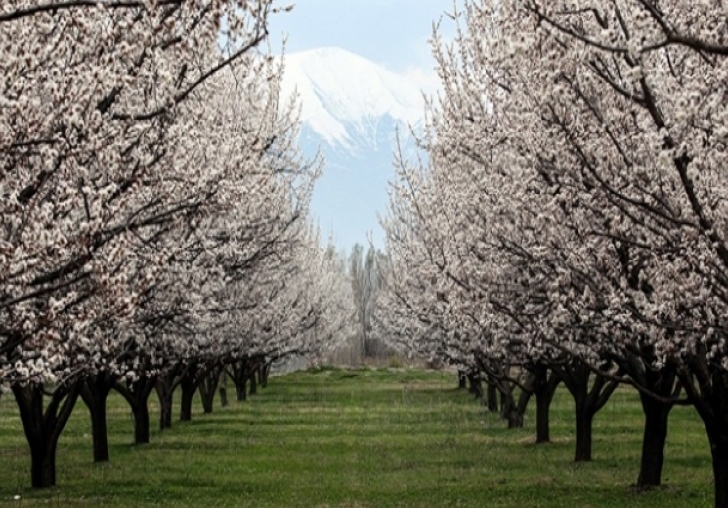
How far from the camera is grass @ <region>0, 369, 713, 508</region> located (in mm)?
23203

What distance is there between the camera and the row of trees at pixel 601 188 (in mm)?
10445

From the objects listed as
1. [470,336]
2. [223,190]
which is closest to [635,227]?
[223,190]

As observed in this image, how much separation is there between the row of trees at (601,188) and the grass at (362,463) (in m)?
2.91

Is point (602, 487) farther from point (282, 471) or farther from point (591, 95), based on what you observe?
point (591, 95)

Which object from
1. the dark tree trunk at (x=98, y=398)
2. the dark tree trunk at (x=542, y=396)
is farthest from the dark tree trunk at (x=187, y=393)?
the dark tree trunk at (x=542, y=396)

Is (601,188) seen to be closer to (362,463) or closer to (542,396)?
(362,463)

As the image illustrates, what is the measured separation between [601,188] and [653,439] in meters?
10.5

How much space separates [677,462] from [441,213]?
959 cm

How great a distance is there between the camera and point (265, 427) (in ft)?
144

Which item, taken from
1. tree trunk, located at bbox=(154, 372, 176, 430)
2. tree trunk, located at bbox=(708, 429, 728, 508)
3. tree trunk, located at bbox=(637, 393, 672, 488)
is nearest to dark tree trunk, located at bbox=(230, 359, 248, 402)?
tree trunk, located at bbox=(154, 372, 176, 430)

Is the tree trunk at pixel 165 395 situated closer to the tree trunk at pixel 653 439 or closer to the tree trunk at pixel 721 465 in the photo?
the tree trunk at pixel 653 439

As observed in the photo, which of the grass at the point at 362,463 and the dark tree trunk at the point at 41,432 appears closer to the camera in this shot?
the grass at the point at 362,463

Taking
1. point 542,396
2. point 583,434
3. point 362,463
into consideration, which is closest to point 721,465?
point 583,434

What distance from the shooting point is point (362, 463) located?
31078mm
